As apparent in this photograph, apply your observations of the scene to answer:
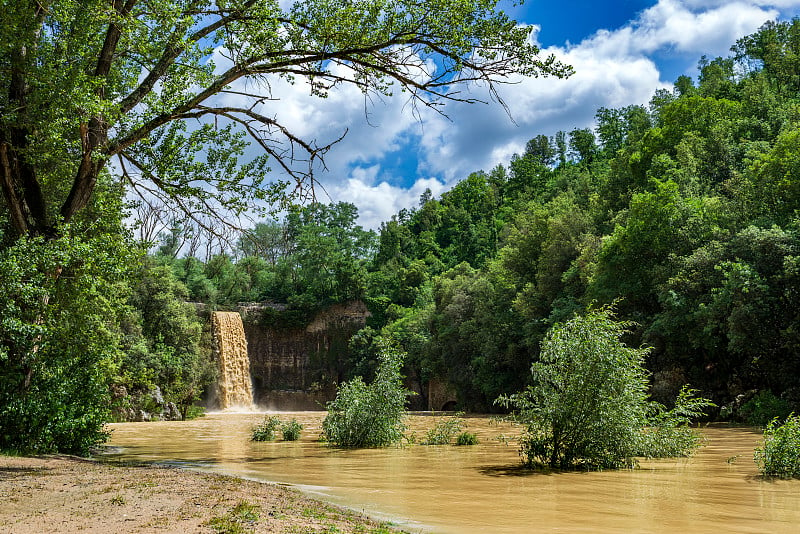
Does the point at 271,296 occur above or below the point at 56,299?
above

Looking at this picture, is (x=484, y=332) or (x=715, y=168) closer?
(x=715, y=168)

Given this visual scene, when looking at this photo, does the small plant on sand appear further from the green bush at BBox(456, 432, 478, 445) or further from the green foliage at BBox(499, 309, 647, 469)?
the green bush at BBox(456, 432, 478, 445)

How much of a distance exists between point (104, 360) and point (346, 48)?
23.9 feet

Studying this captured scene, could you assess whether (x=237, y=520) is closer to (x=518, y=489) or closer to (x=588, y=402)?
(x=518, y=489)

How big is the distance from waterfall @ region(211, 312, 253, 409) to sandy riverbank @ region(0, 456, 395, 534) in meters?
40.7

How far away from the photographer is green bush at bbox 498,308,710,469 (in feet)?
30.4

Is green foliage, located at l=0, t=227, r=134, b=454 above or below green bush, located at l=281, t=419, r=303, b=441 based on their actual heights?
above

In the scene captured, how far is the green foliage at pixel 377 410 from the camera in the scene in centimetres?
1388

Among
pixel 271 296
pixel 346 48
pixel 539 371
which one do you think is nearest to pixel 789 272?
pixel 539 371

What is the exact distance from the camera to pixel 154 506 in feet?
18.2

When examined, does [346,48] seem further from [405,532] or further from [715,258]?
[715,258]

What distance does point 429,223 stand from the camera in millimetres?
78562

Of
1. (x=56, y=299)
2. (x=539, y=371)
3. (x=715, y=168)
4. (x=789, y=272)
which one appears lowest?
(x=539, y=371)

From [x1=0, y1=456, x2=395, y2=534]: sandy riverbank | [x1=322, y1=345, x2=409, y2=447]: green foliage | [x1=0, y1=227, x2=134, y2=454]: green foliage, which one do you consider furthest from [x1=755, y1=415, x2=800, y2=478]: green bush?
[x1=0, y1=227, x2=134, y2=454]: green foliage
